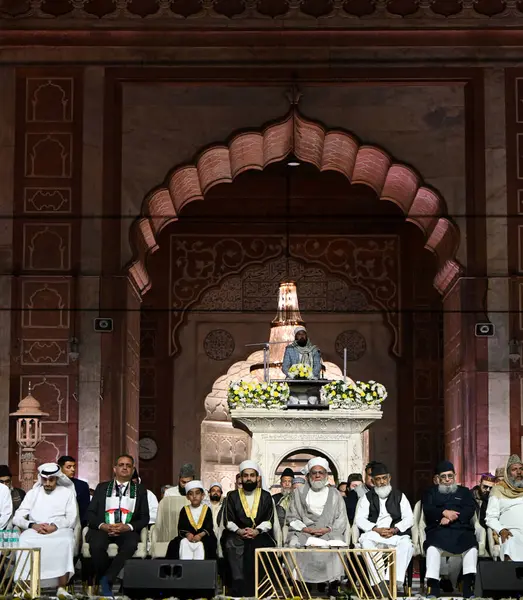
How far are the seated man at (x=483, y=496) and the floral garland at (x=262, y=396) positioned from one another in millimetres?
1851

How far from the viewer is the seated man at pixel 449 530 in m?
10.1

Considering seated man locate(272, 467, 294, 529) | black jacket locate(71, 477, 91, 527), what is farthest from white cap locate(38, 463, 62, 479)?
seated man locate(272, 467, 294, 529)

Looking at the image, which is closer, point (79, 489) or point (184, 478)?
point (184, 478)

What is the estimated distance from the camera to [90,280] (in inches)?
565

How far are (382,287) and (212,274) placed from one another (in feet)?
7.59

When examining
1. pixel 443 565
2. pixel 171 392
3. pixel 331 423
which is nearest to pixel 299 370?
pixel 331 423

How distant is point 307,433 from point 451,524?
2.50 m

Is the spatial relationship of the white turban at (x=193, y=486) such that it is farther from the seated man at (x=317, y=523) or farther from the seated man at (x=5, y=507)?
the seated man at (x=5, y=507)

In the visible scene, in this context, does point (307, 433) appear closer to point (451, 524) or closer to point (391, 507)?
point (391, 507)

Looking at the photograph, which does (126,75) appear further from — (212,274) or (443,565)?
(443,565)

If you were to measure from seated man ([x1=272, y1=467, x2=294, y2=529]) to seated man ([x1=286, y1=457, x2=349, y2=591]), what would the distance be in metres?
0.10

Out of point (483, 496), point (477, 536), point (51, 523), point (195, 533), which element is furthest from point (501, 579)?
point (51, 523)

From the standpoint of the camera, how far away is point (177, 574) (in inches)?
327

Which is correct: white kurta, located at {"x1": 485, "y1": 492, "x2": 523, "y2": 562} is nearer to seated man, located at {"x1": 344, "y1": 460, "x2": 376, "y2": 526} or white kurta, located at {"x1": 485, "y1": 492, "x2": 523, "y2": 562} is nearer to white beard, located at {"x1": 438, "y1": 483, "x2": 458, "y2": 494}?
white beard, located at {"x1": 438, "y1": 483, "x2": 458, "y2": 494}
